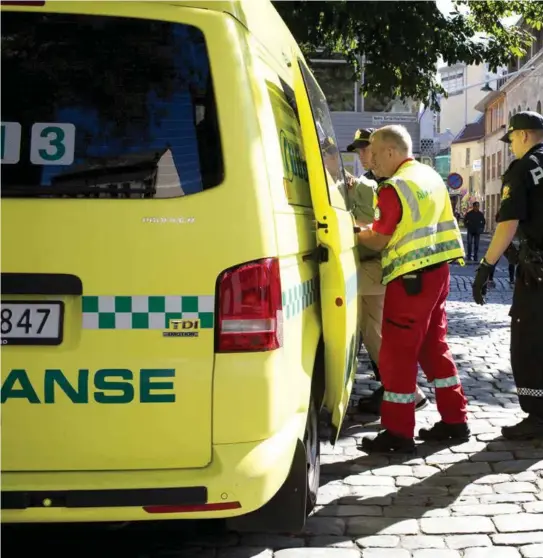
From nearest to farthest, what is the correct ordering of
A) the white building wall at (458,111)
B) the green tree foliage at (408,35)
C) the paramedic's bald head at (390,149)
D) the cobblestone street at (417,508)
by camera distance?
1. the cobblestone street at (417,508)
2. the paramedic's bald head at (390,149)
3. the green tree foliage at (408,35)
4. the white building wall at (458,111)

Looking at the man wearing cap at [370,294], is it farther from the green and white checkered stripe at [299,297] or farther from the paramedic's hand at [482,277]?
the green and white checkered stripe at [299,297]

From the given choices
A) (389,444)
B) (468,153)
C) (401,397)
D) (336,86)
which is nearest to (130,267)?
(401,397)

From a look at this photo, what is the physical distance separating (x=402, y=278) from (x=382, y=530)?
1569mm

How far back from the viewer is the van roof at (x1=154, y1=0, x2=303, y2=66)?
2896mm

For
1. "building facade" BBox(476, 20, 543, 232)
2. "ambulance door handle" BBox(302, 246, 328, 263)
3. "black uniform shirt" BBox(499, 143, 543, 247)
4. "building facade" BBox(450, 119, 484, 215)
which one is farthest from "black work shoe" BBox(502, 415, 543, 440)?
"building facade" BBox(450, 119, 484, 215)

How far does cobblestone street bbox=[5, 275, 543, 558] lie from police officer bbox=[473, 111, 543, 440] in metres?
0.33

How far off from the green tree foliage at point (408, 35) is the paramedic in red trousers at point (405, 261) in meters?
5.00

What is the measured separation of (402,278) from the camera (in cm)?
493

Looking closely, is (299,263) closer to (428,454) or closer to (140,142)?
(140,142)

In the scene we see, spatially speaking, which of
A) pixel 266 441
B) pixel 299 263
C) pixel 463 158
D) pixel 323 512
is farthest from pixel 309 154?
pixel 463 158

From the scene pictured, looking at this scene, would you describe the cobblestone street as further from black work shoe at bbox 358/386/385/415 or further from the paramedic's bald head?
the paramedic's bald head

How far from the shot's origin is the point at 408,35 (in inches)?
420

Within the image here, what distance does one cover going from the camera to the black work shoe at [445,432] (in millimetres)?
5348

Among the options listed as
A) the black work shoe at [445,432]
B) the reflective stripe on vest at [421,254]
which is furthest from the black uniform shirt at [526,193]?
the black work shoe at [445,432]
